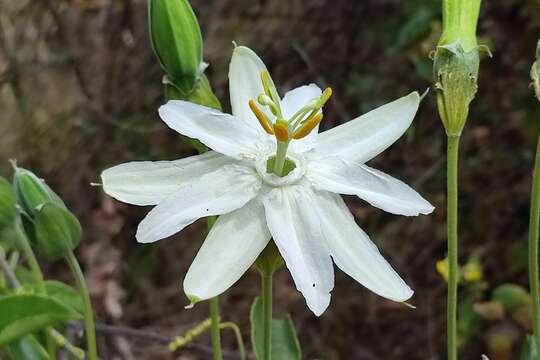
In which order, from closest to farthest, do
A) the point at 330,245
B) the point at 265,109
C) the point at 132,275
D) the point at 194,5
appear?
1. the point at 330,245
2. the point at 265,109
3. the point at 132,275
4. the point at 194,5

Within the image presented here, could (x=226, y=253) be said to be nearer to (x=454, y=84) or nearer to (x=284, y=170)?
(x=284, y=170)

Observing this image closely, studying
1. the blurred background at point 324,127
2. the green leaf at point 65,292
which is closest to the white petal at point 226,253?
the green leaf at point 65,292

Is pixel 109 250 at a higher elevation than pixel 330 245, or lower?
lower

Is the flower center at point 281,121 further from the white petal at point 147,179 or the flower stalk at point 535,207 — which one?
the flower stalk at point 535,207

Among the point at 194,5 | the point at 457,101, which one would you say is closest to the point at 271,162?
the point at 457,101

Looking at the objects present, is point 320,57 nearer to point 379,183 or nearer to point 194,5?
point 194,5

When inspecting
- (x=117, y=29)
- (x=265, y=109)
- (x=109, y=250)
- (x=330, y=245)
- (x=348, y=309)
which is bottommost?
(x=348, y=309)

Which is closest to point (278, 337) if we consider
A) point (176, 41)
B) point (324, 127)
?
point (176, 41)
